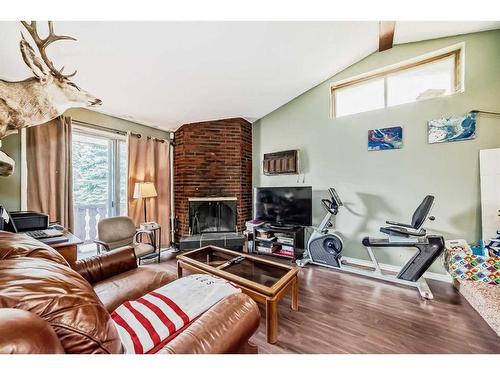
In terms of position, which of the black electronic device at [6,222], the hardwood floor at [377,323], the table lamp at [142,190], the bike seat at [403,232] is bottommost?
the hardwood floor at [377,323]

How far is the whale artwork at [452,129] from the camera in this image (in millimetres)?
2090

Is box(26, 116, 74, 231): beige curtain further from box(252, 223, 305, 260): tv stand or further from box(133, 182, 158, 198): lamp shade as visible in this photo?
box(252, 223, 305, 260): tv stand

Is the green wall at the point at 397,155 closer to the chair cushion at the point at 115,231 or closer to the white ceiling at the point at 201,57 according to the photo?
the white ceiling at the point at 201,57

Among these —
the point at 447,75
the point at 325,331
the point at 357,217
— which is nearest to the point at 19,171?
the point at 325,331

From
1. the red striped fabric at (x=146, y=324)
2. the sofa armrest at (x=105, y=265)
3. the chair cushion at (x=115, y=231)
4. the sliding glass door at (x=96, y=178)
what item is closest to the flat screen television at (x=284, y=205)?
the chair cushion at (x=115, y=231)

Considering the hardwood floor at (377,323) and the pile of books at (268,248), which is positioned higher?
the pile of books at (268,248)

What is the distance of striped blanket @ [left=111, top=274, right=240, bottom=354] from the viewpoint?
0.76 metres

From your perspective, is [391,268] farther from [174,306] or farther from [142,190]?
[142,190]

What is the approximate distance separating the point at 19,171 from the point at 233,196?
102 inches

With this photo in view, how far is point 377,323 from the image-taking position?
1.52 metres

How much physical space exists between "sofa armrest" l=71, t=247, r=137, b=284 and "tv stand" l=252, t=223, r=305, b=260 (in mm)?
1829

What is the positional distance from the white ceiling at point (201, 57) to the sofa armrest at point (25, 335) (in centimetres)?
180

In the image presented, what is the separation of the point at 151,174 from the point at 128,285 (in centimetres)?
224
